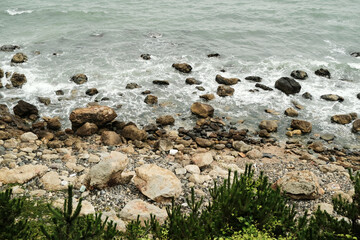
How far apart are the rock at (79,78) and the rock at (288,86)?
50.7 ft

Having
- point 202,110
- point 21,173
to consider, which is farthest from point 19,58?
point 21,173

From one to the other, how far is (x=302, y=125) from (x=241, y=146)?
491cm

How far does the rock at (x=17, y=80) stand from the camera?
21484 millimetres

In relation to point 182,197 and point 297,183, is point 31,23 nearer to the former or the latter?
point 182,197

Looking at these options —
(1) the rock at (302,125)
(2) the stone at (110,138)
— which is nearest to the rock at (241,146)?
(1) the rock at (302,125)

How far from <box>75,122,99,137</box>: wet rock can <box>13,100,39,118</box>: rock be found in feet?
12.8

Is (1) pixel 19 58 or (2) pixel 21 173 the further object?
(1) pixel 19 58

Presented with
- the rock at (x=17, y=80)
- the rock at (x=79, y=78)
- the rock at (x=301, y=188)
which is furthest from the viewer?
the rock at (x=79, y=78)

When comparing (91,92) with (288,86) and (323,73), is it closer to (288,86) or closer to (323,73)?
(288,86)

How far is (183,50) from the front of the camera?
95.9ft

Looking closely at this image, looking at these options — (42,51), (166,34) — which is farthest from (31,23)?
(166,34)

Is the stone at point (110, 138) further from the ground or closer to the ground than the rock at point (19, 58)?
closer to the ground

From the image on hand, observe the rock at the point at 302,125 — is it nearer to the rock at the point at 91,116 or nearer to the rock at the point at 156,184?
the rock at the point at 156,184

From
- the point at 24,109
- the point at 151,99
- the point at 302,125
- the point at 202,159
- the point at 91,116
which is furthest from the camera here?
the point at 151,99
